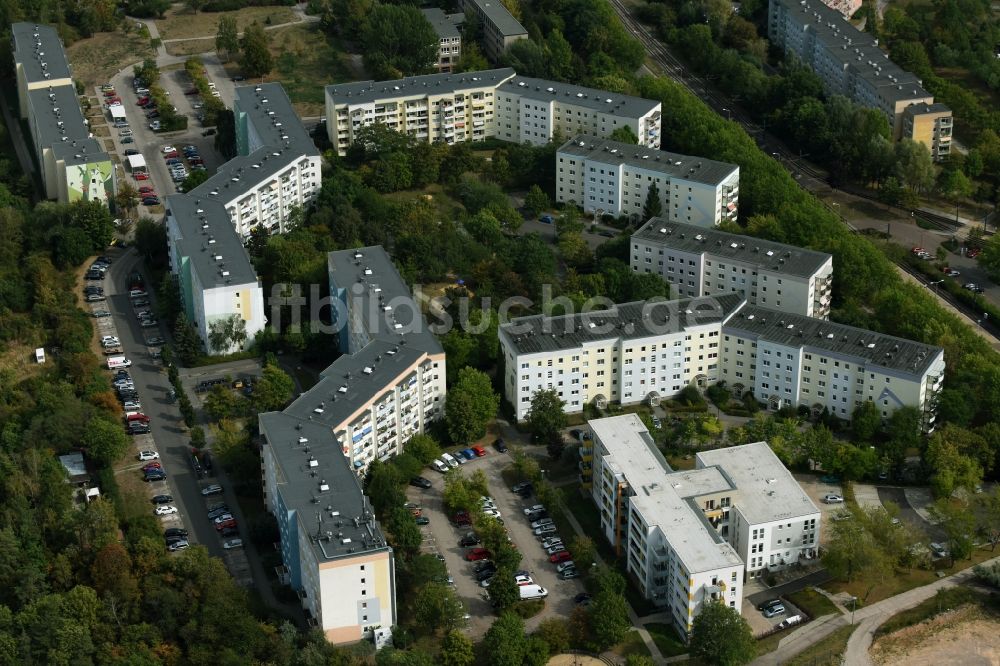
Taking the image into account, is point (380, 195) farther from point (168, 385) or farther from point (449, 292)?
point (168, 385)

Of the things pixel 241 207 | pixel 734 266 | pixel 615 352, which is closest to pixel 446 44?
pixel 241 207

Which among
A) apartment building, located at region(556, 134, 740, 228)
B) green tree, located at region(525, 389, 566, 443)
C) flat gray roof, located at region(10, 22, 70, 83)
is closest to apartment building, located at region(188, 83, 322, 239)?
flat gray roof, located at region(10, 22, 70, 83)

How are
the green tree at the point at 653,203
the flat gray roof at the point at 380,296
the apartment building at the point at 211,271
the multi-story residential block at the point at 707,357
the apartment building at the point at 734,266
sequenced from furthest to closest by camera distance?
1. the green tree at the point at 653,203
2. the apartment building at the point at 734,266
3. the apartment building at the point at 211,271
4. the flat gray roof at the point at 380,296
5. the multi-story residential block at the point at 707,357

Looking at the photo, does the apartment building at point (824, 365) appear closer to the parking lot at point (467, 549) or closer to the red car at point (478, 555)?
the parking lot at point (467, 549)

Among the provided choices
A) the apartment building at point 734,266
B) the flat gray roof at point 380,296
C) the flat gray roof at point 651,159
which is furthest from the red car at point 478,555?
the flat gray roof at point 651,159

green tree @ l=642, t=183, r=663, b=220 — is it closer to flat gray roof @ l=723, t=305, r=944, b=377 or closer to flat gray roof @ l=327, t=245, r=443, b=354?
flat gray roof @ l=723, t=305, r=944, b=377

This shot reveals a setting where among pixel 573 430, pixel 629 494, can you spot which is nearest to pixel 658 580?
pixel 629 494
